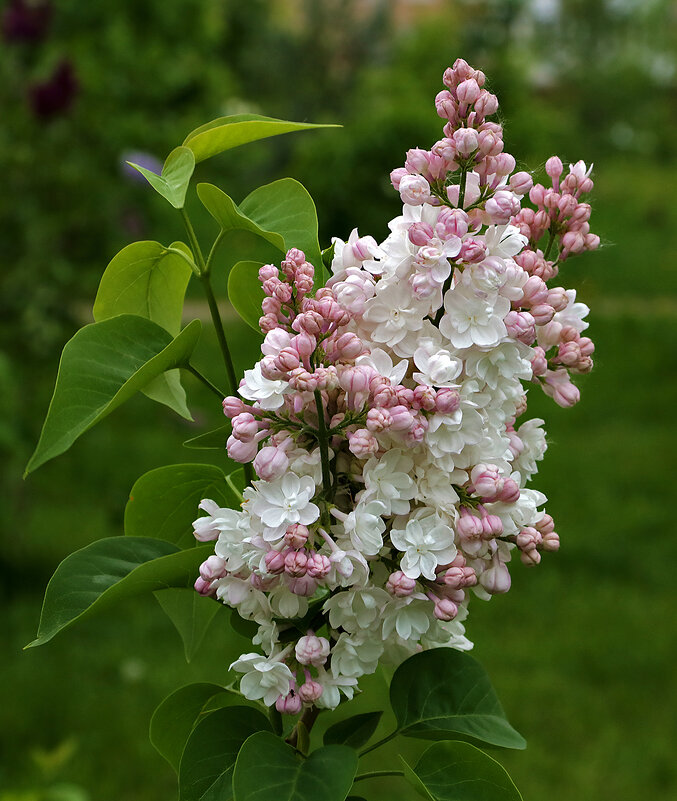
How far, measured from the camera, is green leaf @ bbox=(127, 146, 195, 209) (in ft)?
2.05

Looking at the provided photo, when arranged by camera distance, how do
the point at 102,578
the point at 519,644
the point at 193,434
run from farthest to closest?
the point at 193,434
the point at 519,644
the point at 102,578

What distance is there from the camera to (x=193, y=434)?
13.7 feet

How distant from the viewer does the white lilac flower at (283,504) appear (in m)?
0.56

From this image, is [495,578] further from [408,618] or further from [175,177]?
[175,177]

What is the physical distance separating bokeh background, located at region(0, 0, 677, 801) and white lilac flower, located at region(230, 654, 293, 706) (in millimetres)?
345

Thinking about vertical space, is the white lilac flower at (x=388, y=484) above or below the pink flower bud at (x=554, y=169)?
below

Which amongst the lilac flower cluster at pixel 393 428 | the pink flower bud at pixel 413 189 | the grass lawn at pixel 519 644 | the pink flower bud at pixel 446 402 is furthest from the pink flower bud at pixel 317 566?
the grass lawn at pixel 519 644

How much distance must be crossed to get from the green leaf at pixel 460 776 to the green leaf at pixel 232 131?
1.38ft

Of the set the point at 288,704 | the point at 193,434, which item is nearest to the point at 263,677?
the point at 288,704

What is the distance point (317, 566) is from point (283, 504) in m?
0.04

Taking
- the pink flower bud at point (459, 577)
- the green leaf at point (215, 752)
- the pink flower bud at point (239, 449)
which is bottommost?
the green leaf at point (215, 752)

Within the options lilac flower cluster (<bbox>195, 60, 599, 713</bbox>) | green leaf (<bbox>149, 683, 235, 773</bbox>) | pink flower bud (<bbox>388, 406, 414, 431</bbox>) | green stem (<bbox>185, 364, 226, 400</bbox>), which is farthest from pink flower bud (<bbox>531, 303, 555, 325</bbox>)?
green leaf (<bbox>149, 683, 235, 773</bbox>)

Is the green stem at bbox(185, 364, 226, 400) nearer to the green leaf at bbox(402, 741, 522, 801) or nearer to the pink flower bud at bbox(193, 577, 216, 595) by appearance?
the pink flower bud at bbox(193, 577, 216, 595)

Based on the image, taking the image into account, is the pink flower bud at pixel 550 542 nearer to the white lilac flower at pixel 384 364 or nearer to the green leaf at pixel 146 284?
the white lilac flower at pixel 384 364
